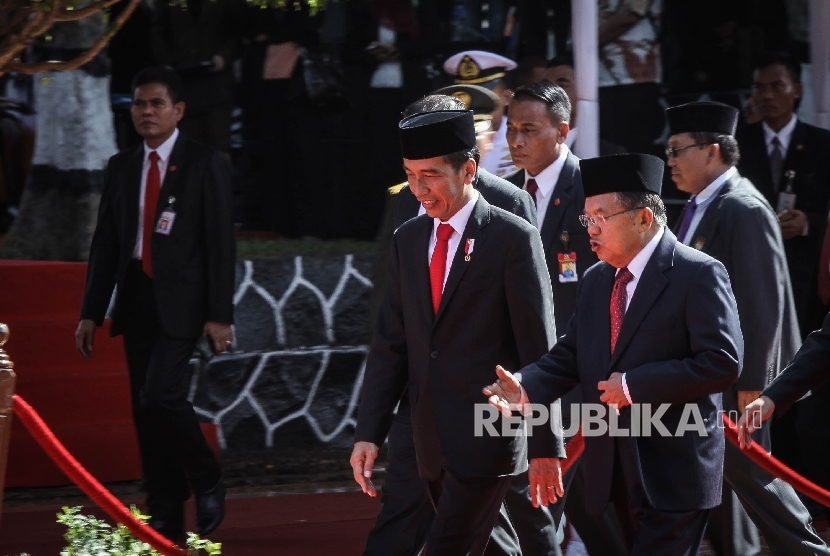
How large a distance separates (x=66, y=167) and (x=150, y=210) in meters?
2.43

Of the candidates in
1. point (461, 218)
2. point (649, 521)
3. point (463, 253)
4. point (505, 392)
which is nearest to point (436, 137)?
point (461, 218)

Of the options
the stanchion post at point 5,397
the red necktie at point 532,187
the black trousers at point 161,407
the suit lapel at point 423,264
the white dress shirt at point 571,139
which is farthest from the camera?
the white dress shirt at point 571,139

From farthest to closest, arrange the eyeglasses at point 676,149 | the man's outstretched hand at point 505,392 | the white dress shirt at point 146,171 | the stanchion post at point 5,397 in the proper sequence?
the white dress shirt at point 146,171
the eyeglasses at point 676,149
the stanchion post at point 5,397
the man's outstretched hand at point 505,392

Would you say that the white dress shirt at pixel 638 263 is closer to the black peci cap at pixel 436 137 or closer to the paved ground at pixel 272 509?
the black peci cap at pixel 436 137

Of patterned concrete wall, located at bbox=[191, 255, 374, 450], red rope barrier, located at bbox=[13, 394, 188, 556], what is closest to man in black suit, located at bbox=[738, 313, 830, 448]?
red rope barrier, located at bbox=[13, 394, 188, 556]

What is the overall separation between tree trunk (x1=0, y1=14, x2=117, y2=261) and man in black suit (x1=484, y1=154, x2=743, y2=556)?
5.26 m

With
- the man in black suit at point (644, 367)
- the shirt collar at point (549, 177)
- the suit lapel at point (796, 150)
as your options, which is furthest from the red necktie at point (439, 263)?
the suit lapel at point (796, 150)

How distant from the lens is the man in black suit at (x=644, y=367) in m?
4.32

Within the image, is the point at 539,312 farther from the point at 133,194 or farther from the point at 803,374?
the point at 133,194

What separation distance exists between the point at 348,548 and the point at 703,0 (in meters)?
6.37

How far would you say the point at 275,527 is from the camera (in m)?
7.23

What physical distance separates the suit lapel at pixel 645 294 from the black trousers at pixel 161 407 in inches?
114

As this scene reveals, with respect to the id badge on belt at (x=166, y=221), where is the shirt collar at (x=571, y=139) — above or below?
above

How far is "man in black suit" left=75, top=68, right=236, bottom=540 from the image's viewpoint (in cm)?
682
